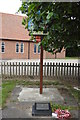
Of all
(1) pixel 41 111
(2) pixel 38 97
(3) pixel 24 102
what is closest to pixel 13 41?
(2) pixel 38 97

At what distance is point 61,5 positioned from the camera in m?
3.36

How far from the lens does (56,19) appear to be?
3.89 m

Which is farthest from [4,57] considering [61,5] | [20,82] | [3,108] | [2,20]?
[61,5]

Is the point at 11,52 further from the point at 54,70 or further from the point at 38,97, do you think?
the point at 38,97

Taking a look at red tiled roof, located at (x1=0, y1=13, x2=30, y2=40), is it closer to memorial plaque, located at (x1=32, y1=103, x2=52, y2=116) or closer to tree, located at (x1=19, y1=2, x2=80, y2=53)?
tree, located at (x1=19, y1=2, x2=80, y2=53)

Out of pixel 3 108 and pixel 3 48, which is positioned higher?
pixel 3 48

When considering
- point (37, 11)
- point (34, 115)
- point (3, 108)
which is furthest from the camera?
point (3, 108)

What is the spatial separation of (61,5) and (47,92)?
4005 mm

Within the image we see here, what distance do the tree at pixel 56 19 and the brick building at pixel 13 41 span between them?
18.7m

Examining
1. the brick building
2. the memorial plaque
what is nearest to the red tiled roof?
the brick building

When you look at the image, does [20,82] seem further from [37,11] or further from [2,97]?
[37,11]

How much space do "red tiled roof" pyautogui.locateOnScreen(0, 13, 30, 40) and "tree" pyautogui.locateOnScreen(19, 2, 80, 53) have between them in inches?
754

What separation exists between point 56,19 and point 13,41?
20.6 meters

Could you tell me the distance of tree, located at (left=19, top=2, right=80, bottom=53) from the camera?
3451 millimetres
